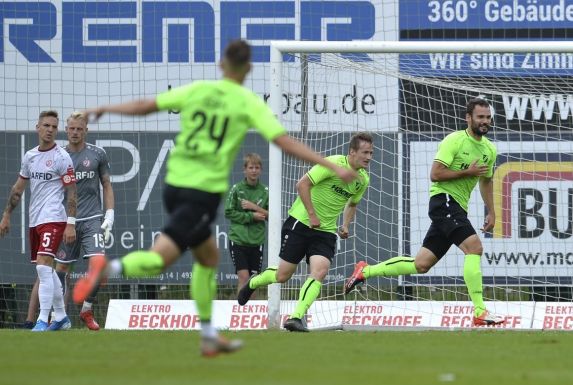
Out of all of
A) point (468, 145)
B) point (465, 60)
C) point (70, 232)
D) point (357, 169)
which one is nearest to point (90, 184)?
point (70, 232)

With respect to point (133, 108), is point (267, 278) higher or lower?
lower

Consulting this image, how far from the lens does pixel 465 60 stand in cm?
1725

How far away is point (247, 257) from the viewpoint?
53.6ft

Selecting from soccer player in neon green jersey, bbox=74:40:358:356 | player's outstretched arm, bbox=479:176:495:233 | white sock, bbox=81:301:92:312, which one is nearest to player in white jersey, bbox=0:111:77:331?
white sock, bbox=81:301:92:312

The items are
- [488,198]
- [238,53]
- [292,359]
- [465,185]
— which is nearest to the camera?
[238,53]

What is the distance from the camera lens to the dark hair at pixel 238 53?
27.1 ft

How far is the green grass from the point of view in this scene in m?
7.06

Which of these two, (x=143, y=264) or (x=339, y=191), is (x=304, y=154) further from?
(x=339, y=191)

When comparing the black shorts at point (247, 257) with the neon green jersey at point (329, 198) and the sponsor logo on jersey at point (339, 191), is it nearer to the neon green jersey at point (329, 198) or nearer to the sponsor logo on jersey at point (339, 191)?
the neon green jersey at point (329, 198)

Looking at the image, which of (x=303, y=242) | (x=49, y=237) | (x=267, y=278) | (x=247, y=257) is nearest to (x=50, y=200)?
(x=49, y=237)

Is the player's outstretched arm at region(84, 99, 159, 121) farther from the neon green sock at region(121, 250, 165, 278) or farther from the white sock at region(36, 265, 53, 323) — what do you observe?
the white sock at region(36, 265, 53, 323)

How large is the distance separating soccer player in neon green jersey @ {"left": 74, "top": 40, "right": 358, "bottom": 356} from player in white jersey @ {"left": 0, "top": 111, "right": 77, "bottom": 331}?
4778mm

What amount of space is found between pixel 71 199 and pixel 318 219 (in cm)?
262

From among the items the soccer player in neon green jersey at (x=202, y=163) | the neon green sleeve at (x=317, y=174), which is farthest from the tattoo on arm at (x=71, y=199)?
the soccer player in neon green jersey at (x=202, y=163)
